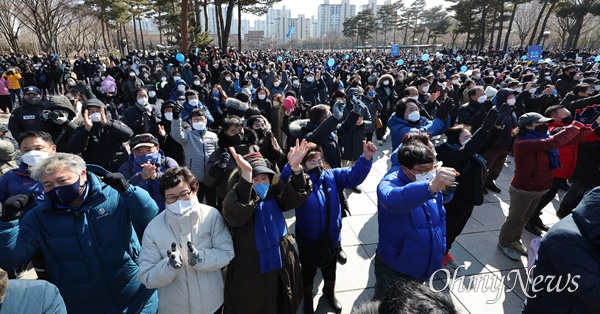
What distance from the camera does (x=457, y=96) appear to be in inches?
362

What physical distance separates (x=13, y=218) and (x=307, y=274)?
2474 millimetres

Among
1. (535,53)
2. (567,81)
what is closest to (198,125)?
(567,81)

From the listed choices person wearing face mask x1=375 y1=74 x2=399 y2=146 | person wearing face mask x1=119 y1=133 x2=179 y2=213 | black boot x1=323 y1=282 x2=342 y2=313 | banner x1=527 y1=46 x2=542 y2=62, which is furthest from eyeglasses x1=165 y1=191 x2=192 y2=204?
banner x1=527 y1=46 x2=542 y2=62

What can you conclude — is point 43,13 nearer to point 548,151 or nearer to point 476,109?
point 476,109

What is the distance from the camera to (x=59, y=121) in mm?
4461

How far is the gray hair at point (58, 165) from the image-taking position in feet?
7.06

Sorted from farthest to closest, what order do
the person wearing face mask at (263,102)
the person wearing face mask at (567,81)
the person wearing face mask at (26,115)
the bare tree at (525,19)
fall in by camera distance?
the bare tree at (525,19) → the person wearing face mask at (567,81) → the person wearing face mask at (263,102) → the person wearing face mask at (26,115)

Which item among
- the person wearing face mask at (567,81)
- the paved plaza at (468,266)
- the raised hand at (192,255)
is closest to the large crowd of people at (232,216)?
the raised hand at (192,255)

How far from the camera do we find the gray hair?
7.06 feet

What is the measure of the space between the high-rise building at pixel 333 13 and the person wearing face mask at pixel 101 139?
584 feet

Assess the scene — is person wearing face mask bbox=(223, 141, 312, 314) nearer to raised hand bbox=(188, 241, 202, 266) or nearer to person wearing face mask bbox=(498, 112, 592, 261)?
raised hand bbox=(188, 241, 202, 266)

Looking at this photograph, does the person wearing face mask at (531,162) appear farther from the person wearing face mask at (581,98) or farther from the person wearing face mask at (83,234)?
the person wearing face mask at (83,234)

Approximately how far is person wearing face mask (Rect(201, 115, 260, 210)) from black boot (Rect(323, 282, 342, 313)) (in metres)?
1.64

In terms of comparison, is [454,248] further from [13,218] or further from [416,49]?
[416,49]
